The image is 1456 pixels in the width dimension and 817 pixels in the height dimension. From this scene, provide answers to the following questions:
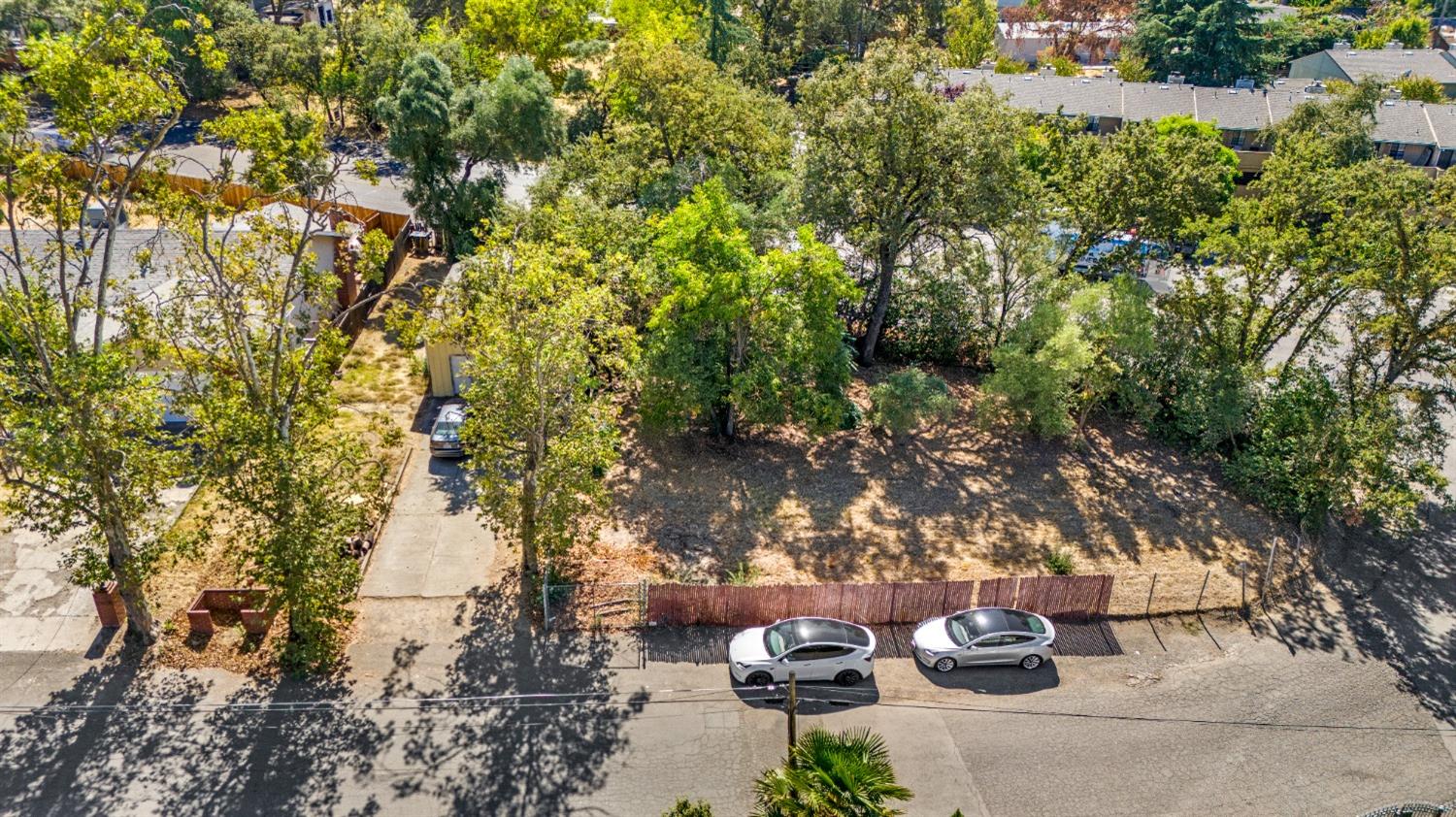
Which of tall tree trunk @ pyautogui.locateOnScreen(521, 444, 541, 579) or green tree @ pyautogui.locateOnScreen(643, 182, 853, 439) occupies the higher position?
green tree @ pyautogui.locateOnScreen(643, 182, 853, 439)

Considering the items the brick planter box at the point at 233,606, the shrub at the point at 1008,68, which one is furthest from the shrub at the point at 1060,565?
the shrub at the point at 1008,68

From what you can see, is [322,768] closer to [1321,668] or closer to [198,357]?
[198,357]

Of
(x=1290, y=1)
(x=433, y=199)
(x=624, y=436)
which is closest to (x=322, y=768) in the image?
(x=624, y=436)

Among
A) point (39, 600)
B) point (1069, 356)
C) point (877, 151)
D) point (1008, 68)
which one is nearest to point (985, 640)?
point (1069, 356)

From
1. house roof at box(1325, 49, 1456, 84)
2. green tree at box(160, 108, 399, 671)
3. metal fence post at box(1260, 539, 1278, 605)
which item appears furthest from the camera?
house roof at box(1325, 49, 1456, 84)

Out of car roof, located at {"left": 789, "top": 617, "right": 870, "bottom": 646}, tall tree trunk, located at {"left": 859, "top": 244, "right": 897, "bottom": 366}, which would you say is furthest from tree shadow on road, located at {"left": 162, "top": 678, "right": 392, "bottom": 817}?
tall tree trunk, located at {"left": 859, "top": 244, "right": 897, "bottom": 366}

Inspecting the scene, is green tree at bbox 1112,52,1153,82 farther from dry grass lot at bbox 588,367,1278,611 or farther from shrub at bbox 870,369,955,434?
shrub at bbox 870,369,955,434

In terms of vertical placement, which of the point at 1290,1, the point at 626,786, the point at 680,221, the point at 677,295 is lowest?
the point at 626,786
